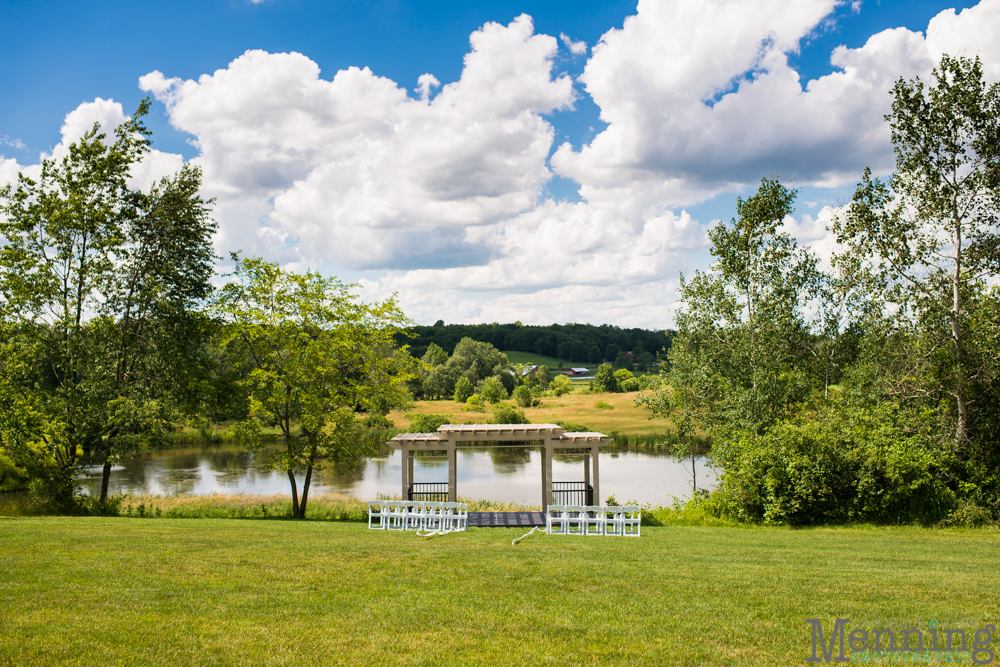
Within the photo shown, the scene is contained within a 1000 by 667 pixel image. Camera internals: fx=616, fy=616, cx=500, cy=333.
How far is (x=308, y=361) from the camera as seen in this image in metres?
16.5

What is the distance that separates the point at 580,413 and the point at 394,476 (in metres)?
30.8

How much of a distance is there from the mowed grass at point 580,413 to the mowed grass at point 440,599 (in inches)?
1516

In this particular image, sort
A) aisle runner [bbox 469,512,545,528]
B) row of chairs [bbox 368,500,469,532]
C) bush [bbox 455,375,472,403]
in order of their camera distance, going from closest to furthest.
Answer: row of chairs [bbox 368,500,469,532] → aisle runner [bbox 469,512,545,528] → bush [bbox 455,375,472,403]


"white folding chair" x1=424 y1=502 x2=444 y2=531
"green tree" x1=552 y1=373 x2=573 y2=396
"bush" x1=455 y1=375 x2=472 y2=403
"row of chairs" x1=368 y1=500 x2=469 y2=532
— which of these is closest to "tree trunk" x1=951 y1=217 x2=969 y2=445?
"row of chairs" x1=368 y1=500 x2=469 y2=532

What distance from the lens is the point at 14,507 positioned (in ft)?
49.4

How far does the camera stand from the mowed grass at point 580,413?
50.9 meters

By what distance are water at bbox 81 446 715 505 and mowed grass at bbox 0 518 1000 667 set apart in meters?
12.0

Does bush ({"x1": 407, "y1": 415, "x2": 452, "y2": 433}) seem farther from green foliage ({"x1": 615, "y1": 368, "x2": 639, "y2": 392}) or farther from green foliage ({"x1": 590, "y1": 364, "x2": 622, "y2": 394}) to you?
green foliage ({"x1": 615, "y1": 368, "x2": 639, "y2": 392})

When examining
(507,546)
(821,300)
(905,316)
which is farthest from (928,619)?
(821,300)

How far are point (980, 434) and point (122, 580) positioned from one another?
17139 millimetres

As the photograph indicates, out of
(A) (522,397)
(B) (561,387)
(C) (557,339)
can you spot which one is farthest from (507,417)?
(C) (557,339)

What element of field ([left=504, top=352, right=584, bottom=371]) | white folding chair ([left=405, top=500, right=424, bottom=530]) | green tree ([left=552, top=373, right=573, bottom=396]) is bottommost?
white folding chair ([left=405, top=500, right=424, bottom=530])

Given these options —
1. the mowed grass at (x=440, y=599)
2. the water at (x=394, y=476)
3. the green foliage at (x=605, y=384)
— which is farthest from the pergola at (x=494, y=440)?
the green foliage at (x=605, y=384)

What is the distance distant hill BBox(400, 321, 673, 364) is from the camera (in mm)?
109312
